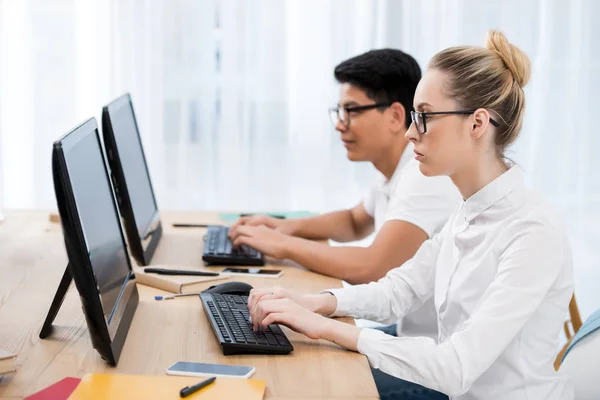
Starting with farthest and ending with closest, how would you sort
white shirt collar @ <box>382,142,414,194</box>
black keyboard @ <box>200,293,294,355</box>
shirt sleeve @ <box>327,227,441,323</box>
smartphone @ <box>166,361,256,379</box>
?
white shirt collar @ <box>382,142,414,194</box> < shirt sleeve @ <box>327,227,441,323</box> < black keyboard @ <box>200,293,294,355</box> < smartphone @ <box>166,361,256,379</box>

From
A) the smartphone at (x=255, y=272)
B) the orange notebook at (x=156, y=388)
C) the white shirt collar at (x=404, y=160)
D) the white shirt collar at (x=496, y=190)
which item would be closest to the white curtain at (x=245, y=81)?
the white shirt collar at (x=404, y=160)

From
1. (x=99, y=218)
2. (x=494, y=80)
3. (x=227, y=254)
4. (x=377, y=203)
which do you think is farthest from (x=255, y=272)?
(x=494, y=80)

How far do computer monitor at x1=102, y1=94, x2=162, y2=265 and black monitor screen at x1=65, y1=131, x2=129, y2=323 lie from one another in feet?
1.10

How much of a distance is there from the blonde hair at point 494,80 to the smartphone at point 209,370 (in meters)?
0.64

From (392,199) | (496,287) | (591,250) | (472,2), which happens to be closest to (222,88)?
(472,2)

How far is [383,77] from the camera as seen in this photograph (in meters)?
2.32

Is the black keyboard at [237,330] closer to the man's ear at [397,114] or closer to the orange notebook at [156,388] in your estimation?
the orange notebook at [156,388]

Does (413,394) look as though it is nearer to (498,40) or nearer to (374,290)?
(374,290)

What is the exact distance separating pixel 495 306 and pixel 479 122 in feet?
1.18

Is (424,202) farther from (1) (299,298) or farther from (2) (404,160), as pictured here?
(1) (299,298)

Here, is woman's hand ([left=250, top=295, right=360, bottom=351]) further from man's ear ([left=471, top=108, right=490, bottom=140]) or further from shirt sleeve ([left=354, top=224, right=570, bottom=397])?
man's ear ([left=471, top=108, right=490, bottom=140])

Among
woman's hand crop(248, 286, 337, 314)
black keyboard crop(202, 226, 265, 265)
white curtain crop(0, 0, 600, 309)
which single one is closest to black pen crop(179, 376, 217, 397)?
woman's hand crop(248, 286, 337, 314)

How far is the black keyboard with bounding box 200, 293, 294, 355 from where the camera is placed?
140 cm

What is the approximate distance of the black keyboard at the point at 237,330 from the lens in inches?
55.1
